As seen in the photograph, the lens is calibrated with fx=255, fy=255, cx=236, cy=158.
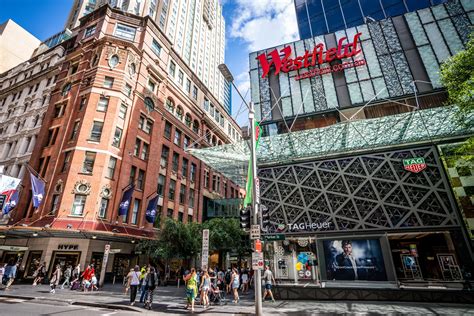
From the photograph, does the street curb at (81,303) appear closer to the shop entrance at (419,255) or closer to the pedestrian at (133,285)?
the pedestrian at (133,285)

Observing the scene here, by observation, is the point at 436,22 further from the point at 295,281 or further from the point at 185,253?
the point at 185,253

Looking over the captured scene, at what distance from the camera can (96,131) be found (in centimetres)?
2883

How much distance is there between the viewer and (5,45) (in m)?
52.8

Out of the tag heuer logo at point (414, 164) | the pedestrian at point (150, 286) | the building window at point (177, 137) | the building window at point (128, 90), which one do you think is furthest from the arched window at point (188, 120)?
the tag heuer logo at point (414, 164)

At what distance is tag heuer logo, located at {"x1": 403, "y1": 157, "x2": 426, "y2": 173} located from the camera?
16469 millimetres

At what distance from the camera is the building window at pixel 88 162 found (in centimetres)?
2694

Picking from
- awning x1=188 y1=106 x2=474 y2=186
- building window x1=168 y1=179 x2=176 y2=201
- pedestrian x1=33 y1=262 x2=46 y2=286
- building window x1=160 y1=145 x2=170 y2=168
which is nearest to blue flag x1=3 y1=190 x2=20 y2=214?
pedestrian x1=33 y1=262 x2=46 y2=286

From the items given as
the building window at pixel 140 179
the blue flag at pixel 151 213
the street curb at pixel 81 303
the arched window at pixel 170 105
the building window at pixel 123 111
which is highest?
the arched window at pixel 170 105

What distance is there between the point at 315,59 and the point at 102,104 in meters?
24.6

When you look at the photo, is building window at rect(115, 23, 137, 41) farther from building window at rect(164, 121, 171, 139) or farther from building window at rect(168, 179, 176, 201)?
building window at rect(168, 179, 176, 201)

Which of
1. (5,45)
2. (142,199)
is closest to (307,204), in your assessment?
(142,199)

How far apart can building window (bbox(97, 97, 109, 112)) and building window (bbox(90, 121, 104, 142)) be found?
1.83 meters

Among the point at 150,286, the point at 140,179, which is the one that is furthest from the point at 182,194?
the point at 150,286

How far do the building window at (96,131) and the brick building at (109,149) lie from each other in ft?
0.38
